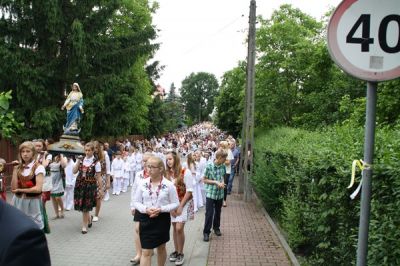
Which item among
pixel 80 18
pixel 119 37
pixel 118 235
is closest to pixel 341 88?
pixel 119 37

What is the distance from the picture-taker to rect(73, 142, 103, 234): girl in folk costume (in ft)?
32.5

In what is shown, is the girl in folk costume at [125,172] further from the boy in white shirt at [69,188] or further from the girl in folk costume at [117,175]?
the boy in white shirt at [69,188]

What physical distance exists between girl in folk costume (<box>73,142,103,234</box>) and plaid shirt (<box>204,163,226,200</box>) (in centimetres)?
266

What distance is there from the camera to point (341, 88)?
22.1m

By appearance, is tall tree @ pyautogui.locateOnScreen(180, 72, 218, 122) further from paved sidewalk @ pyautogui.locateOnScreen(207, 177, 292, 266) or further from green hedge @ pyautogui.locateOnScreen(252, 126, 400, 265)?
green hedge @ pyautogui.locateOnScreen(252, 126, 400, 265)

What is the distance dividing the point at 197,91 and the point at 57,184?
4975 inches

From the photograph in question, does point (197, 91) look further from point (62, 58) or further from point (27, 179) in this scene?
point (27, 179)

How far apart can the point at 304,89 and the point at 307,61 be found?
1.97m

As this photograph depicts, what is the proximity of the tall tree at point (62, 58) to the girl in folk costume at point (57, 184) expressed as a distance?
30.8ft

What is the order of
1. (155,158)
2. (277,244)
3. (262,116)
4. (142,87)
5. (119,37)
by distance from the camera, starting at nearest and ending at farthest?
(155,158), (277,244), (119,37), (262,116), (142,87)

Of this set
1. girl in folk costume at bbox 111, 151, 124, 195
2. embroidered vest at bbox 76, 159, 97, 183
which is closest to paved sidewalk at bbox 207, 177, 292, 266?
embroidered vest at bbox 76, 159, 97, 183

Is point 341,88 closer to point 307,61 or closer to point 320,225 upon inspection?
point 307,61

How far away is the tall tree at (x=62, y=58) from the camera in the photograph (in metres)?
20.8

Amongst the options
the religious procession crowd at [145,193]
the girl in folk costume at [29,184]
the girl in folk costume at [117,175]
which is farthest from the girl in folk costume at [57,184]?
the girl in folk costume at [117,175]
